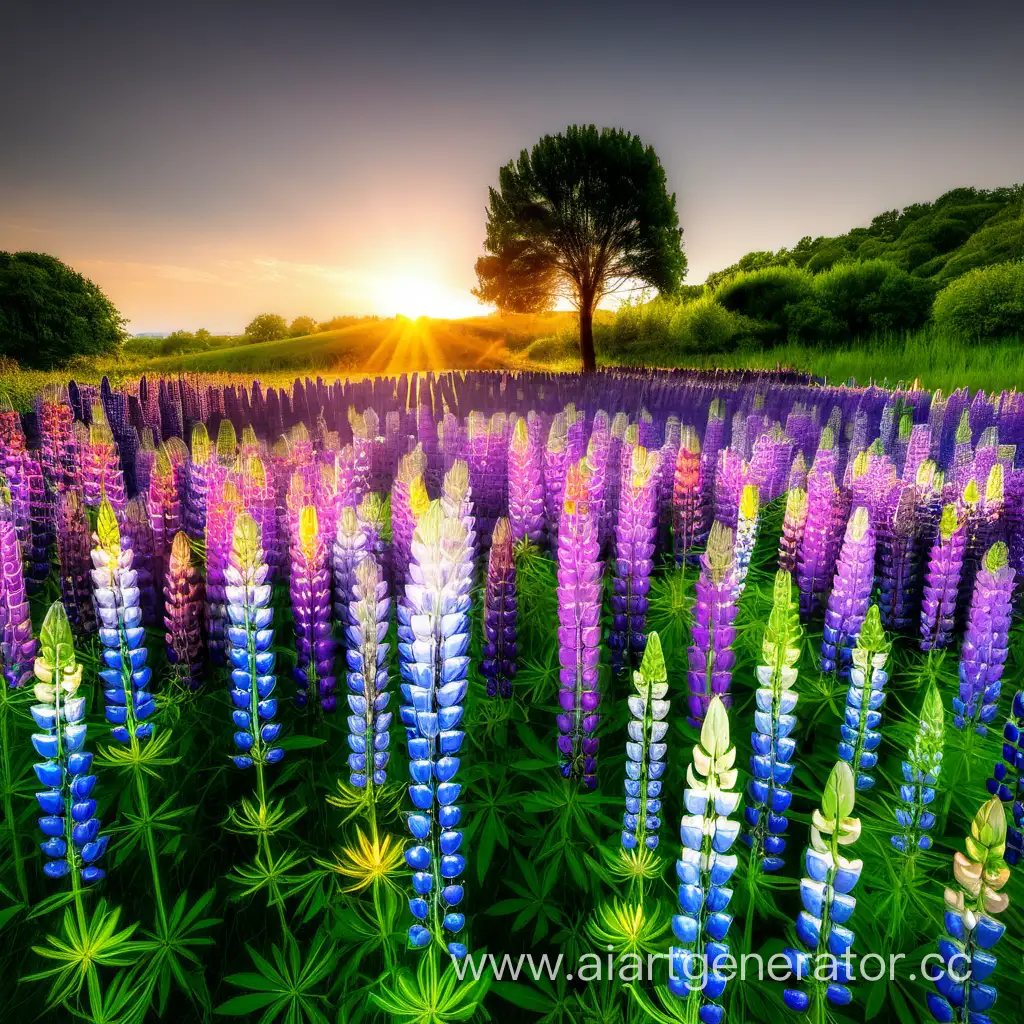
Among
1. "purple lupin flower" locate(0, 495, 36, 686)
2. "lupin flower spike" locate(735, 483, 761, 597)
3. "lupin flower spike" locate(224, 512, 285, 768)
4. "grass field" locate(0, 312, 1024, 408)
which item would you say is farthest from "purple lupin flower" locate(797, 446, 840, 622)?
"grass field" locate(0, 312, 1024, 408)

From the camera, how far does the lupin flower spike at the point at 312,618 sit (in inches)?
67.8

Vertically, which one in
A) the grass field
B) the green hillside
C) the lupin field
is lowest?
the lupin field

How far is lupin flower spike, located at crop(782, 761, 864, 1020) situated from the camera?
0.82 metres

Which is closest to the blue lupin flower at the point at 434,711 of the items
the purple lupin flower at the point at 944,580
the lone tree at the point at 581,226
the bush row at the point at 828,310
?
the purple lupin flower at the point at 944,580

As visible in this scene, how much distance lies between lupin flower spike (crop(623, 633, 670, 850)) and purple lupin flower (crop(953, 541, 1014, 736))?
1.11 m

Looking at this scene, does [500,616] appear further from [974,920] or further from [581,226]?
[581,226]

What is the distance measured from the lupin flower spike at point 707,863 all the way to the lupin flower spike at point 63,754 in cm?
102

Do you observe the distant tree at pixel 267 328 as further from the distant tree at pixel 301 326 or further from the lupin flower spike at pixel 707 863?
the lupin flower spike at pixel 707 863

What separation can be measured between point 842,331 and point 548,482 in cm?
3584

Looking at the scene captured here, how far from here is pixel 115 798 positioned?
1764 millimetres

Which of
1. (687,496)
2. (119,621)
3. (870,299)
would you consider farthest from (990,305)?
(119,621)

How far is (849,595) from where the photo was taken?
76.1 inches

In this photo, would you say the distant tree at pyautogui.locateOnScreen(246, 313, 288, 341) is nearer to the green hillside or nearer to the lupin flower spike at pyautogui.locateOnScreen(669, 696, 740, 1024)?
the green hillside

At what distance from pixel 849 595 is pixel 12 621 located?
2.41 meters
